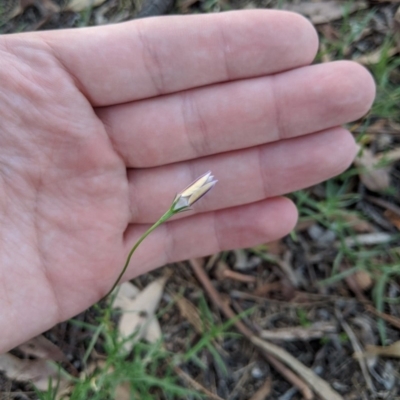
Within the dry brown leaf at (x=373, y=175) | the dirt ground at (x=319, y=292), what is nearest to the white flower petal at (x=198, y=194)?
the dirt ground at (x=319, y=292)

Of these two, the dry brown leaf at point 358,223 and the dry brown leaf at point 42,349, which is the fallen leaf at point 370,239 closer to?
the dry brown leaf at point 358,223

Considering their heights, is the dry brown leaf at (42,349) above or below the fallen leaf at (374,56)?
below

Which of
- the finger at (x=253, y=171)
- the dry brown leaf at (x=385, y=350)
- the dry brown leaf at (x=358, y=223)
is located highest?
the finger at (x=253, y=171)

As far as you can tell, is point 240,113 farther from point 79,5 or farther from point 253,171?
point 79,5

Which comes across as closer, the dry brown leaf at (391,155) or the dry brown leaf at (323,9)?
the dry brown leaf at (391,155)

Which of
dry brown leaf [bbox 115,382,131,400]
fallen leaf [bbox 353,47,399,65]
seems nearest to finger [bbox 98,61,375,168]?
fallen leaf [bbox 353,47,399,65]

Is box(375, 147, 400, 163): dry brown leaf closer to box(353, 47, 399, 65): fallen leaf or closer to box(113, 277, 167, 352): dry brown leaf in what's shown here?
box(353, 47, 399, 65): fallen leaf

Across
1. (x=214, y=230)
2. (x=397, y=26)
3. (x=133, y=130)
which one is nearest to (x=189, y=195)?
(x=133, y=130)
